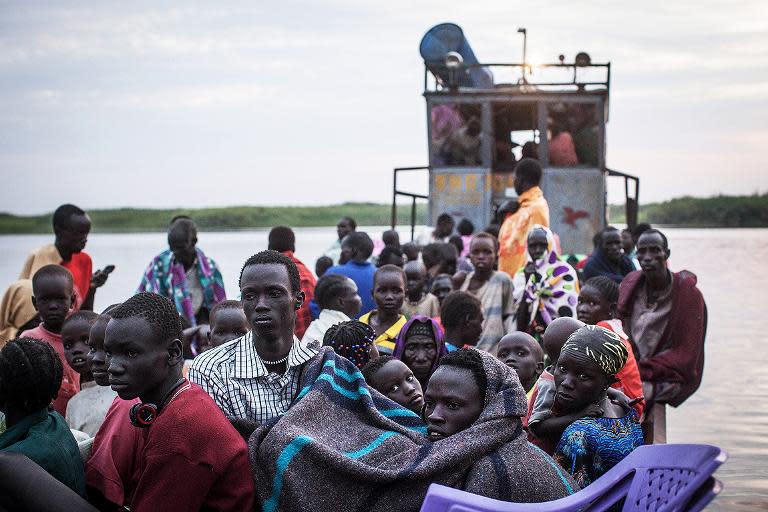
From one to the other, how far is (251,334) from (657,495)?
4.76 ft

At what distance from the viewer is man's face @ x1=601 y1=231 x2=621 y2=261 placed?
25.1 feet

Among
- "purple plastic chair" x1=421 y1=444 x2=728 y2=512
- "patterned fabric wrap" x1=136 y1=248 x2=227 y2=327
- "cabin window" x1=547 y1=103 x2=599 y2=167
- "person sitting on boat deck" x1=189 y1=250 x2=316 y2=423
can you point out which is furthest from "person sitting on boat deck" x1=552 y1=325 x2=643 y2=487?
"cabin window" x1=547 y1=103 x2=599 y2=167

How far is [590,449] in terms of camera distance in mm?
3244

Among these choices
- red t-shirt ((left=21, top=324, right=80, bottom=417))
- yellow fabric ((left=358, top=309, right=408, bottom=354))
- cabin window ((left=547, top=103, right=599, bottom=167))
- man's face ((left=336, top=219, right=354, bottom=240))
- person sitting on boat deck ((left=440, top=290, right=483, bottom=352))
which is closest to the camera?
red t-shirt ((left=21, top=324, right=80, bottom=417))

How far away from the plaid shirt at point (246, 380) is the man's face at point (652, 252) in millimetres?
3172

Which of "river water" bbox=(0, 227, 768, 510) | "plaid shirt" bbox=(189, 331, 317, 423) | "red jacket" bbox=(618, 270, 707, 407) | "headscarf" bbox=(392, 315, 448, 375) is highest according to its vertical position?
"plaid shirt" bbox=(189, 331, 317, 423)

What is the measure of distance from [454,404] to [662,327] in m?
3.15

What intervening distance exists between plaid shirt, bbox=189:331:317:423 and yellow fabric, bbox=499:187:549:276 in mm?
4567

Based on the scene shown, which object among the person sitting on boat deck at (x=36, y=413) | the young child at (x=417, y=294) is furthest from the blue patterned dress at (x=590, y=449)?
the young child at (x=417, y=294)

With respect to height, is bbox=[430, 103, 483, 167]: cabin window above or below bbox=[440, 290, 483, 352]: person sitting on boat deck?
above

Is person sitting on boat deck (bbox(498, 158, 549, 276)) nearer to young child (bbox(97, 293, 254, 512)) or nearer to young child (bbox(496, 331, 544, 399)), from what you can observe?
young child (bbox(496, 331, 544, 399))

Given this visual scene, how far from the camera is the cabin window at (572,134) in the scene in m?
13.8

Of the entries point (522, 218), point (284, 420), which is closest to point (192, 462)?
point (284, 420)

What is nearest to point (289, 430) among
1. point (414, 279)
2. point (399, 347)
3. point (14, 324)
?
point (399, 347)
